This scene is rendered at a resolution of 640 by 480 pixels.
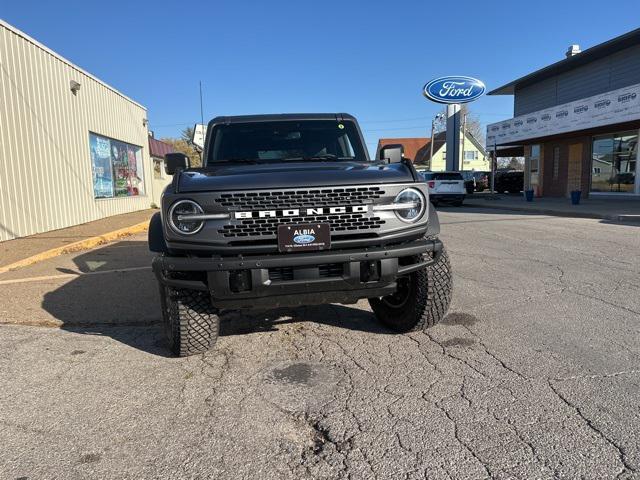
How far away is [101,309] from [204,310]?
2.30 metres

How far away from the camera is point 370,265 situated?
3.43 metres

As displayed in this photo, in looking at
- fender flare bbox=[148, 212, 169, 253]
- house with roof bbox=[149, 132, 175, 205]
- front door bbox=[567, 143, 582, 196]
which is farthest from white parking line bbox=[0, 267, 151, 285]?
front door bbox=[567, 143, 582, 196]

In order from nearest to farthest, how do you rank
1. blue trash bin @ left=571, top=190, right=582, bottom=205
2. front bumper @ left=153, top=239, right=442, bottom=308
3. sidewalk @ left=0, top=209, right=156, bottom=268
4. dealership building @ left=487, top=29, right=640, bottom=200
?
1. front bumper @ left=153, top=239, right=442, bottom=308
2. sidewalk @ left=0, top=209, right=156, bottom=268
3. blue trash bin @ left=571, top=190, right=582, bottom=205
4. dealership building @ left=487, top=29, right=640, bottom=200

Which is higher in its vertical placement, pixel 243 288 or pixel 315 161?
pixel 315 161

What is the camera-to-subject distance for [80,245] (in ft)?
32.2

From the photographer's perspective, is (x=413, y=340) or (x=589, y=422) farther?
(x=413, y=340)

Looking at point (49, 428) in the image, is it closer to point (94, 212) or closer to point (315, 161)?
point (315, 161)

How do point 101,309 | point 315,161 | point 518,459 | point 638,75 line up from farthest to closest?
1. point 638,75
2. point 101,309
3. point 315,161
4. point 518,459

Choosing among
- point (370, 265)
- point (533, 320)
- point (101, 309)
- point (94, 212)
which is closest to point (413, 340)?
point (370, 265)

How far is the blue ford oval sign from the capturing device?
30.1m

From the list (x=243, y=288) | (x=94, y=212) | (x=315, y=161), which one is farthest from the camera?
(x=94, y=212)

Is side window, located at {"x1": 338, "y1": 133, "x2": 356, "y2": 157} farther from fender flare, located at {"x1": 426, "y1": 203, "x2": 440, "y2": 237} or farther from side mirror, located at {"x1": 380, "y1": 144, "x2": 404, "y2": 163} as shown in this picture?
fender flare, located at {"x1": 426, "y1": 203, "x2": 440, "y2": 237}

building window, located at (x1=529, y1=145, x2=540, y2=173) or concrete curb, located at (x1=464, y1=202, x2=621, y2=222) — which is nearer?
concrete curb, located at (x1=464, y1=202, x2=621, y2=222)

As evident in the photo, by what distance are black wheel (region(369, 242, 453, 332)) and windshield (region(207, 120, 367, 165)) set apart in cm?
144
